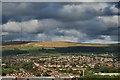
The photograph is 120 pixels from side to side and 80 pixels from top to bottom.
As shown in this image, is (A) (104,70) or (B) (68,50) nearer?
(A) (104,70)

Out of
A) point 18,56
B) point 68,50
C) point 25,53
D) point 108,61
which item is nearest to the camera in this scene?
point 18,56

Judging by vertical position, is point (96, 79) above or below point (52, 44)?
below

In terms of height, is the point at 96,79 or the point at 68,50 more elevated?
the point at 68,50

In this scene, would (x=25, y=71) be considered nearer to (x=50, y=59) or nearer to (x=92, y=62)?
(x=50, y=59)

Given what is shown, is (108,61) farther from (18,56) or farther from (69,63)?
(18,56)

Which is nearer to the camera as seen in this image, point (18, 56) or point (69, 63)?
point (18, 56)

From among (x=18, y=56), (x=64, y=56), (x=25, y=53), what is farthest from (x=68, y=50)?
(x=18, y=56)

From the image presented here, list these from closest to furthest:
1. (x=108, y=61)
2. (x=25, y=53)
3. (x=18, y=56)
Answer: (x=18, y=56) < (x=25, y=53) < (x=108, y=61)

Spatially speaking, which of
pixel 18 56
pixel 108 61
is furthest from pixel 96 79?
pixel 18 56

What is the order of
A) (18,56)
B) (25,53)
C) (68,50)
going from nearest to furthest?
(18,56)
(25,53)
(68,50)
